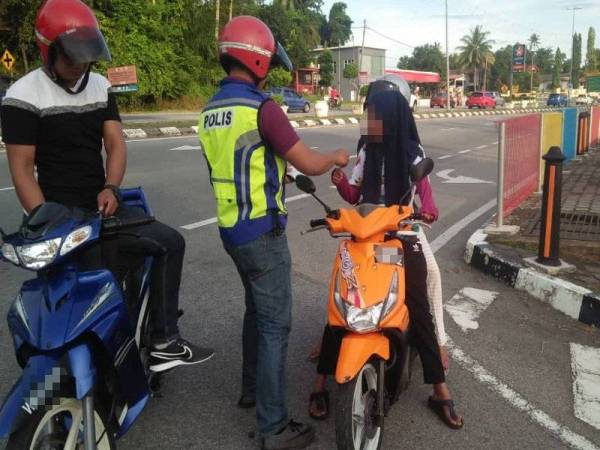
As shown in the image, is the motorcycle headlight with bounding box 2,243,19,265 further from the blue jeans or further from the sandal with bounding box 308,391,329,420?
the sandal with bounding box 308,391,329,420

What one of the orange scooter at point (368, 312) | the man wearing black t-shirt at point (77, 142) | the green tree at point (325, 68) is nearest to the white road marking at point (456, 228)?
the orange scooter at point (368, 312)

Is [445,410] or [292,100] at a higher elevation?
[292,100]

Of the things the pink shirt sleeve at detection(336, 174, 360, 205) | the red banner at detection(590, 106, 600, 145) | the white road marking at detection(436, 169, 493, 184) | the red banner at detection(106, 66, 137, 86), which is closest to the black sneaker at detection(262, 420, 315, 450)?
the pink shirt sleeve at detection(336, 174, 360, 205)

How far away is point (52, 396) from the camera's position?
6.32 ft

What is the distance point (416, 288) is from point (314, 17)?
7531 cm

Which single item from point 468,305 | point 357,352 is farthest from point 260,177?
point 468,305

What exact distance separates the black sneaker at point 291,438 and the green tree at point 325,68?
6017 centimetres

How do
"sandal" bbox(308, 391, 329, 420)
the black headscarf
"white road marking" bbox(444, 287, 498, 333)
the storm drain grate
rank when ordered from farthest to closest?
the storm drain grate
"white road marking" bbox(444, 287, 498, 333)
"sandal" bbox(308, 391, 329, 420)
the black headscarf

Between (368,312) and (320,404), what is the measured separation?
76cm

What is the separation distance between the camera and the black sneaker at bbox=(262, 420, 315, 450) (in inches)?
99.4

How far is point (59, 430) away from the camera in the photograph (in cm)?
205

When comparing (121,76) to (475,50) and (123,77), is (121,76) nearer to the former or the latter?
(123,77)

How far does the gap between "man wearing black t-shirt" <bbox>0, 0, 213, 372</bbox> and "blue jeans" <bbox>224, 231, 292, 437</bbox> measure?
415 mm

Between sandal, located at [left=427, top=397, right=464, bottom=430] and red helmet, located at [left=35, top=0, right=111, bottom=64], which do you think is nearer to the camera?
red helmet, located at [left=35, top=0, right=111, bottom=64]
